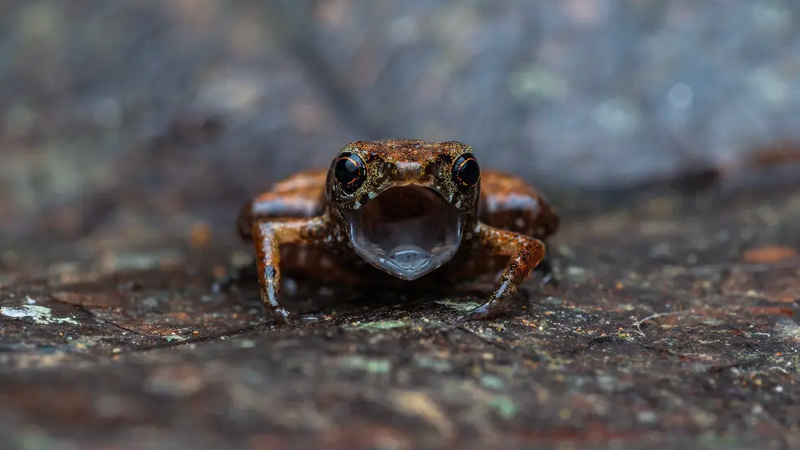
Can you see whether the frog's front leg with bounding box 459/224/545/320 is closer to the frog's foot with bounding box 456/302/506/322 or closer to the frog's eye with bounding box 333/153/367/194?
the frog's foot with bounding box 456/302/506/322

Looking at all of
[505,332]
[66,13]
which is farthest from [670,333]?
[66,13]

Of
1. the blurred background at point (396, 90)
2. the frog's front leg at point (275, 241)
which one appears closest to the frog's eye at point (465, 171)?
the frog's front leg at point (275, 241)

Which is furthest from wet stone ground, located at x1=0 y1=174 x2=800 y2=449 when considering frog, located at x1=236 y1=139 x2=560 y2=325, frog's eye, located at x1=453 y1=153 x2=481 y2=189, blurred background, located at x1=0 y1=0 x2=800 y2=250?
blurred background, located at x1=0 y1=0 x2=800 y2=250

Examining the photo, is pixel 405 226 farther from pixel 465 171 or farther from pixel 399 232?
pixel 465 171

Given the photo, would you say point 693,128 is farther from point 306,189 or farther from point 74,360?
point 74,360

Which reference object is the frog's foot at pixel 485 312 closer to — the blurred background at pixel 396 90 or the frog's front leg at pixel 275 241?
the frog's front leg at pixel 275 241

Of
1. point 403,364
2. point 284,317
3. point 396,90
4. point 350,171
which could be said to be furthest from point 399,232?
point 396,90
